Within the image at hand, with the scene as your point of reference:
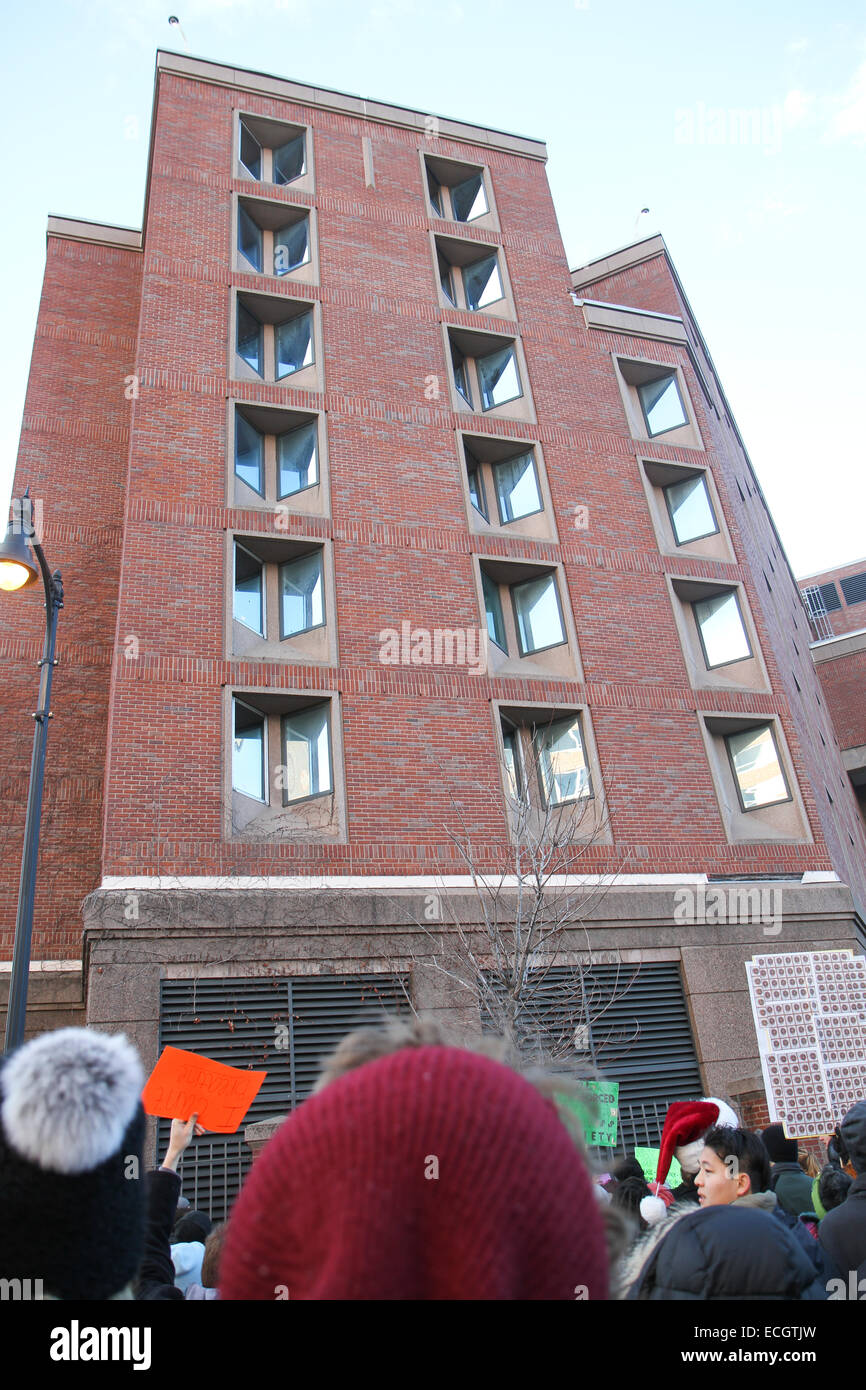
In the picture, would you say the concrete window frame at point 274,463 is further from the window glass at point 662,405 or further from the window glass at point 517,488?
the window glass at point 662,405

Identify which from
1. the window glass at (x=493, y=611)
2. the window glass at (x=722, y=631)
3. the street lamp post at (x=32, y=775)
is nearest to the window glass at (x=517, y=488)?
the window glass at (x=493, y=611)

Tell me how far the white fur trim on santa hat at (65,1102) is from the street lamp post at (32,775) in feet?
23.1

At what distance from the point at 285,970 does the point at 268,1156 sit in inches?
497

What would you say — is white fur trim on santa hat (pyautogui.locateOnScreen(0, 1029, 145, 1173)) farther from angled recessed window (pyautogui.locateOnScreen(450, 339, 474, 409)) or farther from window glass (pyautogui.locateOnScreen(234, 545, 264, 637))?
angled recessed window (pyautogui.locateOnScreen(450, 339, 474, 409))

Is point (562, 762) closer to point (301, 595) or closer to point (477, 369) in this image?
point (301, 595)

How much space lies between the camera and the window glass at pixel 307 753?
50.0 ft

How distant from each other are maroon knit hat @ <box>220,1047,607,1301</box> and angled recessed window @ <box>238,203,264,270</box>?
21.2 meters

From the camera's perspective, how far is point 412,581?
16906 millimetres

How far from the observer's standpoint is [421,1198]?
1.22m

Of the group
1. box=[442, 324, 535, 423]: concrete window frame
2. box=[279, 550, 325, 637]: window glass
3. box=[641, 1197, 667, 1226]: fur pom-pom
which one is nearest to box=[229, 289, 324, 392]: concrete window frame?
box=[442, 324, 535, 423]: concrete window frame

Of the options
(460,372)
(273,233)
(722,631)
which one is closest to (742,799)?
(722,631)

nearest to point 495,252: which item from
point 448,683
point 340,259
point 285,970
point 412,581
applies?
point 340,259
